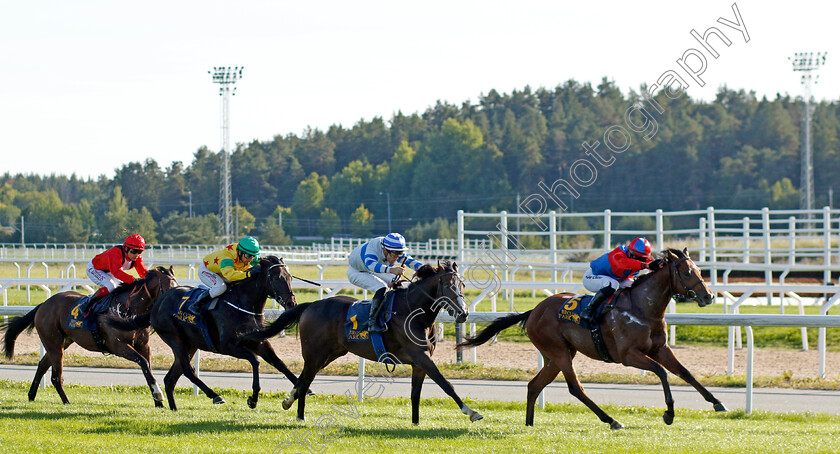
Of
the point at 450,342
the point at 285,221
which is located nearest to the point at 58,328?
the point at 450,342

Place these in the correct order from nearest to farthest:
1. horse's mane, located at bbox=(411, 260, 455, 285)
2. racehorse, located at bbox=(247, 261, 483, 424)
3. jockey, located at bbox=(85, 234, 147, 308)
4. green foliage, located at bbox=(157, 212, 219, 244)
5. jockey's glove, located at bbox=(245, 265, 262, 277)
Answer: racehorse, located at bbox=(247, 261, 483, 424) → horse's mane, located at bbox=(411, 260, 455, 285) → jockey's glove, located at bbox=(245, 265, 262, 277) → jockey, located at bbox=(85, 234, 147, 308) → green foliage, located at bbox=(157, 212, 219, 244)

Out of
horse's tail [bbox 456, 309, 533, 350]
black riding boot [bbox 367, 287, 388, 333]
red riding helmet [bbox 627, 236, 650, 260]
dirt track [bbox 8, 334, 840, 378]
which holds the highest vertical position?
red riding helmet [bbox 627, 236, 650, 260]

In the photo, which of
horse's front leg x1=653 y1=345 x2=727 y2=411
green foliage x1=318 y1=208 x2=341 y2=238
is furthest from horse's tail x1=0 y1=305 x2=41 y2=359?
green foliage x1=318 y1=208 x2=341 y2=238

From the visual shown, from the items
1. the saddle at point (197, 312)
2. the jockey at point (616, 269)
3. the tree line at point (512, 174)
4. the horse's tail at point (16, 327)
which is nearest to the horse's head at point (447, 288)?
the jockey at point (616, 269)

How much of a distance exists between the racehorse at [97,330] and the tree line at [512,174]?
1677 inches

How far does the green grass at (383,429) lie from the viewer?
5555mm

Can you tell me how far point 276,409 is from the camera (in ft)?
24.3

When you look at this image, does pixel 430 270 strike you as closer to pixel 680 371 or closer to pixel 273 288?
pixel 273 288

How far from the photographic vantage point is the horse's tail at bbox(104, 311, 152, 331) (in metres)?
7.82

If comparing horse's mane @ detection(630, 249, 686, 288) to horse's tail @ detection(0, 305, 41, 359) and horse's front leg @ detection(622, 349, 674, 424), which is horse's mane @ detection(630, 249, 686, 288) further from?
horse's tail @ detection(0, 305, 41, 359)

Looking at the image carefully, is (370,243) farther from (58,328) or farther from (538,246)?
(538,246)

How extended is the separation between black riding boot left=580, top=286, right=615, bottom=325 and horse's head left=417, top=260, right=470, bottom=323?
97 centimetres

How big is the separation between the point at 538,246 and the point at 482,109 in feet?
132

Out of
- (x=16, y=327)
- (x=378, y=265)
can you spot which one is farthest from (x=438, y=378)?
(x=16, y=327)
